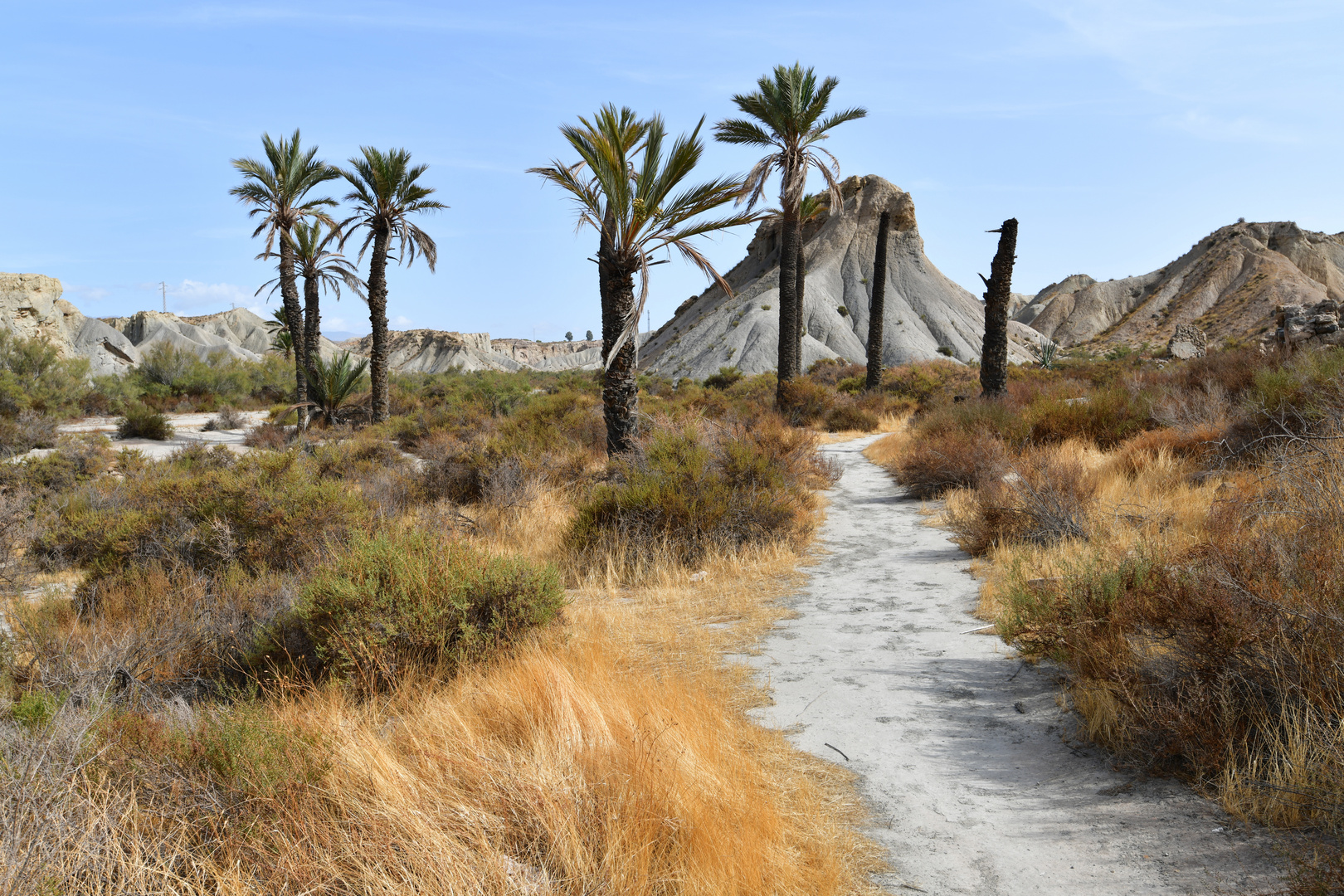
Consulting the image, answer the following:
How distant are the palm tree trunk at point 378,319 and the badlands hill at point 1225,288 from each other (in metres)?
58.3

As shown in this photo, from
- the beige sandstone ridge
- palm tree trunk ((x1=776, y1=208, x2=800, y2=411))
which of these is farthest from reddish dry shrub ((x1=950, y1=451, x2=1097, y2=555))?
the beige sandstone ridge

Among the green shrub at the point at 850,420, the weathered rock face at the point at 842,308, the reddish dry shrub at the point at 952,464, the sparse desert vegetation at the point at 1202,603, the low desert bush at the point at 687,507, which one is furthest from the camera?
the weathered rock face at the point at 842,308

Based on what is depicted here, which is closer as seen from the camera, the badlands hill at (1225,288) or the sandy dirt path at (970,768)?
the sandy dirt path at (970,768)

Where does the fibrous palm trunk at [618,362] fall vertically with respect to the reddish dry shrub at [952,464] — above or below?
above

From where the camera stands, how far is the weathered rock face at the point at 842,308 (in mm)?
52562

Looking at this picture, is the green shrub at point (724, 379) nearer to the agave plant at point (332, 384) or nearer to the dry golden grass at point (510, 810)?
Result: the agave plant at point (332, 384)

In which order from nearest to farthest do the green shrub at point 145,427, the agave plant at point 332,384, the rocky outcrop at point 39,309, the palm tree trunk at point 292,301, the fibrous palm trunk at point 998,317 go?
the fibrous palm trunk at point 998,317, the green shrub at point 145,427, the agave plant at point 332,384, the palm tree trunk at point 292,301, the rocky outcrop at point 39,309

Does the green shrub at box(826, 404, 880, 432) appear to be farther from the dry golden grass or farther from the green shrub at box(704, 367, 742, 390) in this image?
the dry golden grass

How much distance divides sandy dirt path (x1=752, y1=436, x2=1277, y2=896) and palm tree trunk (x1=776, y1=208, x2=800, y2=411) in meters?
16.4

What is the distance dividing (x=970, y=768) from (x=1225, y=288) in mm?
86801

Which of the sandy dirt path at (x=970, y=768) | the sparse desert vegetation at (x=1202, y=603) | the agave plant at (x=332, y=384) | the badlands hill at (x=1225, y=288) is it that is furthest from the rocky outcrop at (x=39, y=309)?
the badlands hill at (x=1225, y=288)

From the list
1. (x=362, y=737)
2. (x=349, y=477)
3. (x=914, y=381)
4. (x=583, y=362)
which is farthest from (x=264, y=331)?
(x=362, y=737)

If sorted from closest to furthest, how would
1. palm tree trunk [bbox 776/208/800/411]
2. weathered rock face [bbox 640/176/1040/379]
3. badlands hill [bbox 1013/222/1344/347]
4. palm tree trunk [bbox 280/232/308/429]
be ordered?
palm tree trunk [bbox 776/208/800/411]
palm tree trunk [bbox 280/232/308/429]
weathered rock face [bbox 640/176/1040/379]
badlands hill [bbox 1013/222/1344/347]

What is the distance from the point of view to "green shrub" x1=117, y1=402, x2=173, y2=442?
20.6 m
